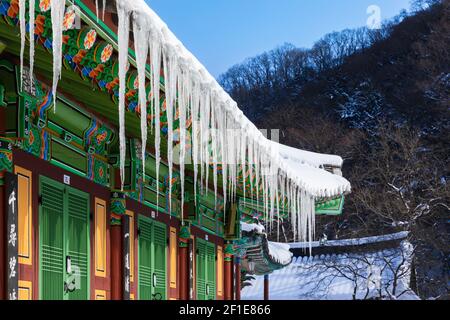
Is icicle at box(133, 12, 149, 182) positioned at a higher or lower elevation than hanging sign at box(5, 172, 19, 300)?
higher

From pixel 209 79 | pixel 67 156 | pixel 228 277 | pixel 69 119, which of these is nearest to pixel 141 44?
pixel 209 79

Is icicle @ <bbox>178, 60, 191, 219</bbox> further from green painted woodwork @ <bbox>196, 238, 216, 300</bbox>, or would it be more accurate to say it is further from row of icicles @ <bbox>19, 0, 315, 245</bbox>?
green painted woodwork @ <bbox>196, 238, 216, 300</bbox>

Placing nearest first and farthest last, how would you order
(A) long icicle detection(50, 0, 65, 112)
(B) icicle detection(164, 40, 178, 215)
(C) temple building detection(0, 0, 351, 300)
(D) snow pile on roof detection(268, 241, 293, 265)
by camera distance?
(A) long icicle detection(50, 0, 65, 112), (C) temple building detection(0, 0, 351, 300), (B) icicle detection(164, 40, 178, 215), (D) snow pile on roof detection(268, 241, 293, 265)

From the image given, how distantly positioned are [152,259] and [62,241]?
9.88ft

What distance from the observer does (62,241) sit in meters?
6.92

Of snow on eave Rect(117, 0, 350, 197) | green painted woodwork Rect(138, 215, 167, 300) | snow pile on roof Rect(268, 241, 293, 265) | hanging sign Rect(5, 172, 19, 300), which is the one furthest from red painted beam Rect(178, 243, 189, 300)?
snow pile on roof Rect(268, 241, 293, 265)

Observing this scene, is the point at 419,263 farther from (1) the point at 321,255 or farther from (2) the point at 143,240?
(2) the point at 143,240

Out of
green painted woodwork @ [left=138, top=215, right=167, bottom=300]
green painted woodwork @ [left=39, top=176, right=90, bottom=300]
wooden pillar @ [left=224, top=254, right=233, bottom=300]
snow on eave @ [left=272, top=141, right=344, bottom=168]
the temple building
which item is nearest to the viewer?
the temple building

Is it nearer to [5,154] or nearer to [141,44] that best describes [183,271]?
[5,154]

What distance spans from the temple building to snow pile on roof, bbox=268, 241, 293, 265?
10.8 meters

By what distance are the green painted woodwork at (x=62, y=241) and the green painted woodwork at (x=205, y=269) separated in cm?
504

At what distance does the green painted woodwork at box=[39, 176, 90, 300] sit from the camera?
649 cm

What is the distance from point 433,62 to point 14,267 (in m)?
45.1

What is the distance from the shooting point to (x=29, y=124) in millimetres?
5906
